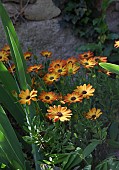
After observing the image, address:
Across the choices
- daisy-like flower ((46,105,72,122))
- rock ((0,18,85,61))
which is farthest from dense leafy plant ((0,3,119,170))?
rock ((0,18,85,61))

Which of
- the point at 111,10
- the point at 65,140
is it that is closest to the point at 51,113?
the point at 65,140

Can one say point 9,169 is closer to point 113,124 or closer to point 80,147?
point 80,147

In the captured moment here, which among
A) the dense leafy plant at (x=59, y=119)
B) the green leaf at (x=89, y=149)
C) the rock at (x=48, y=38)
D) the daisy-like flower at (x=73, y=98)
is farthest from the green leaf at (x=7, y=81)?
the rock at (x=48, y=38)

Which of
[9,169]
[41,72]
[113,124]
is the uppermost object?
[41,72]

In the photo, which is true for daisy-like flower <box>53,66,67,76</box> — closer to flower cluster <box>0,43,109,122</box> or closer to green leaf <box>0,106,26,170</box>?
flower cluster <box>0,43,109,122</box>

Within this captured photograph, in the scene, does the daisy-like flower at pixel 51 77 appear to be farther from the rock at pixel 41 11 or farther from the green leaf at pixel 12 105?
the rock at pixel 41 11
